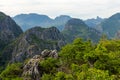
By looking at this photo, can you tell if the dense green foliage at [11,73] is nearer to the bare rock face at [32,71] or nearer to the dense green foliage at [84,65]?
the bare rock face at [32,71]

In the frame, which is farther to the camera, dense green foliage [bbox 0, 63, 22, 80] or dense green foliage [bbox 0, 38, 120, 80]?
dense green foliage [bbox 0, 63, 22, 80]

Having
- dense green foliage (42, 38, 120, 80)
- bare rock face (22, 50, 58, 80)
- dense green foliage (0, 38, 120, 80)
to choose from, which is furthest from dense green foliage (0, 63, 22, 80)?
dense green foliage (42, 38, 120, 80)

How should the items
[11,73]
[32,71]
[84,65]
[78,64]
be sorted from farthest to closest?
[11,73] → [32,71] → [78,64] → [84,65]

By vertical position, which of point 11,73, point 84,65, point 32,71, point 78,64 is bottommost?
point 11,73

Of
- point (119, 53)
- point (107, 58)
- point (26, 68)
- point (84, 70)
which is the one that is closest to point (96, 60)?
point (107, 58)

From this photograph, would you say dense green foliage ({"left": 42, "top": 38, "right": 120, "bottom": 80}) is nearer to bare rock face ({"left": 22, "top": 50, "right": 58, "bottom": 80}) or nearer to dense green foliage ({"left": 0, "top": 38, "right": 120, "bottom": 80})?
dense green foliage ({"left": 0, "top": 38, "right": 120, "bottom": 80})

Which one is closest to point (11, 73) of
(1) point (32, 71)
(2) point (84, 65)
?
(1) point (32, 71)

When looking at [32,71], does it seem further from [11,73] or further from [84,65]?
[84,65]

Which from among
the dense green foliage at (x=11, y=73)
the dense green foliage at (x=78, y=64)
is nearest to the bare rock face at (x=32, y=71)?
the dense green foliage at (x=78, y=64)

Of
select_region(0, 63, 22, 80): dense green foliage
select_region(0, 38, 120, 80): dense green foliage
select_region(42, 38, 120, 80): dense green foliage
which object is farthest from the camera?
select_region(0, 63, 22, 80): dense green foliage

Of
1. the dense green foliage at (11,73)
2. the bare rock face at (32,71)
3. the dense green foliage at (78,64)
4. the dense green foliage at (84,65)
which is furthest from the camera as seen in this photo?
the dense green foliage at (11,73)

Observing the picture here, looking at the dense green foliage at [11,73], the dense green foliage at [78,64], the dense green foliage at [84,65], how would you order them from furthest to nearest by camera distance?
the dense green foliage at [11,73] → the dense green foliage at [78,64] → the dense green foliage at [84,65]

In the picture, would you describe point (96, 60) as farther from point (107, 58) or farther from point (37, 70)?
point (37, 70)

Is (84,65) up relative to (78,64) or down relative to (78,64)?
up
